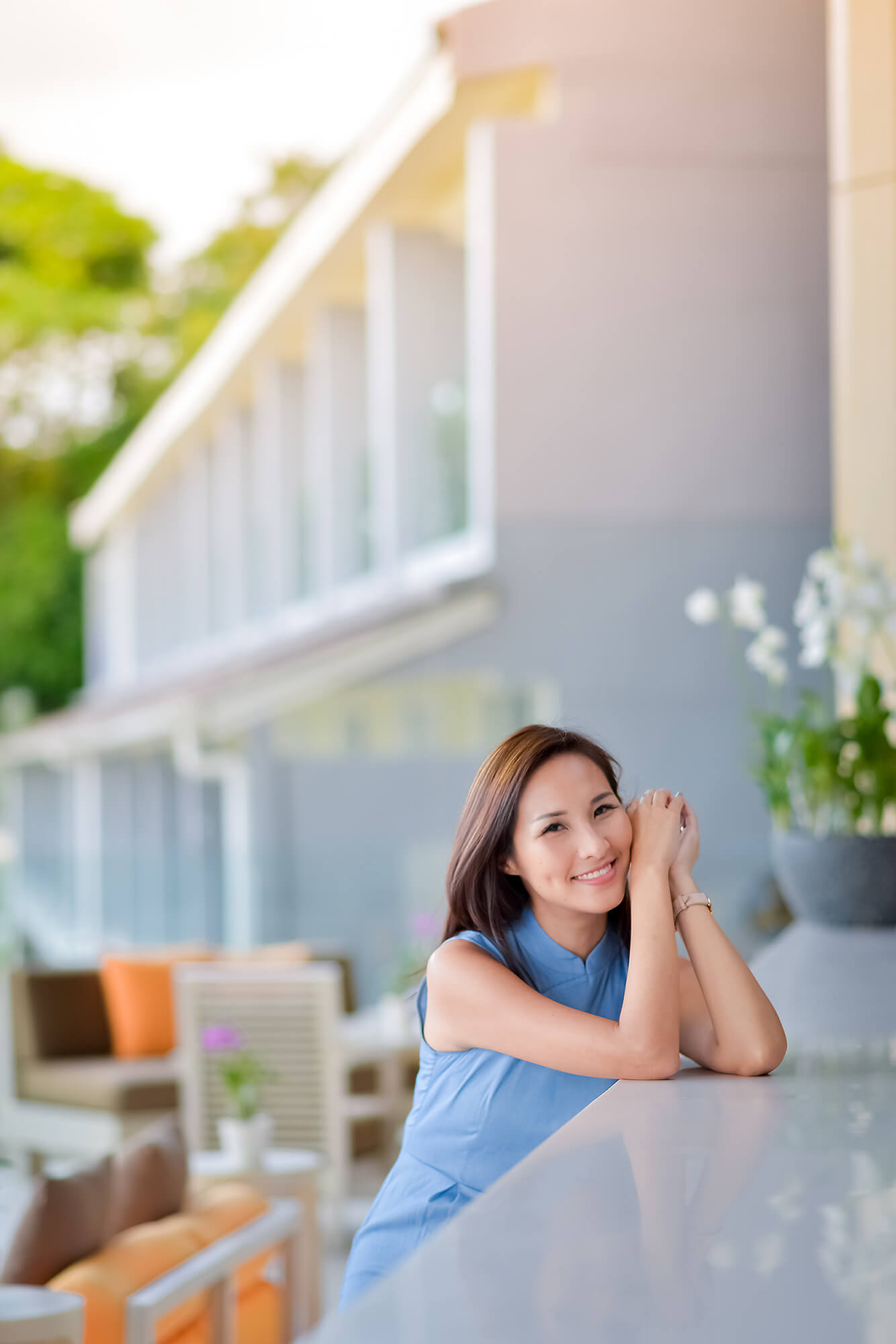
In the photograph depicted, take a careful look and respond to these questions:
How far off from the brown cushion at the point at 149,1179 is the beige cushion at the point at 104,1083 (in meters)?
3.59

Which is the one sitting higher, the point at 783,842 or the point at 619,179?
the point at 619,179

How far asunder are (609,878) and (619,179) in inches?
248

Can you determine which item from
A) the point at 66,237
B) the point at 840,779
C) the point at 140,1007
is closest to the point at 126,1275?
the point at 840,779

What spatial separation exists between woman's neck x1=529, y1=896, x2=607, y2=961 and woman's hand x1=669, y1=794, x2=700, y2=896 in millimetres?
103

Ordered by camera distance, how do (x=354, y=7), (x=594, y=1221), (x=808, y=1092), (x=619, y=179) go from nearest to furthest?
(x=594, y=1221) < (x=808, y=1092) < (x=619, y=179) < (x=354, y=7)

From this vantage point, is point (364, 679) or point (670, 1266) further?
point (364, 679)

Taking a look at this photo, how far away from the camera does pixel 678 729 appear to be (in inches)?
299

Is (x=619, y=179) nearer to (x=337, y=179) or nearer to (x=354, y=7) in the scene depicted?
(x=337, y=179)

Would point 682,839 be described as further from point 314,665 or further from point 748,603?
point 314,665

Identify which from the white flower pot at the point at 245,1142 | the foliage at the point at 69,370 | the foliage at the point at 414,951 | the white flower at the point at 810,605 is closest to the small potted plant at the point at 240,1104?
the white flower pot at the point at 245,1142

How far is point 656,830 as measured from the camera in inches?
73.4

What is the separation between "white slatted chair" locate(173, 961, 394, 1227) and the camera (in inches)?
224

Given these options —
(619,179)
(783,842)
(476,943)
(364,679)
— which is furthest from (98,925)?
(476,943)

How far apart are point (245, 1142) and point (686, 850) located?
324cm
